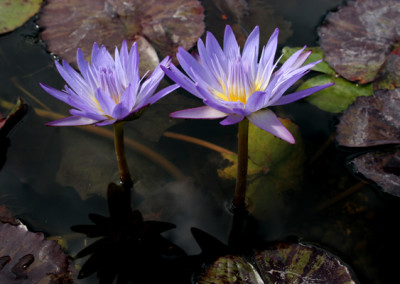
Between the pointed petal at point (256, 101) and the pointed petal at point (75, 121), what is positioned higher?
the pointed petal at point (256, 101)

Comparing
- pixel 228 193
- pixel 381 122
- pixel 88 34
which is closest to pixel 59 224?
pixel 228 193

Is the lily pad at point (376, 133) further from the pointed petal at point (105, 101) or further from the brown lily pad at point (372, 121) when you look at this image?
the pointed petal at point (105, 101)

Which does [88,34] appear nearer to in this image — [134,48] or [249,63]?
[134,48]

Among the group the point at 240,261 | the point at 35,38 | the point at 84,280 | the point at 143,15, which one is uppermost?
the point at 143,15

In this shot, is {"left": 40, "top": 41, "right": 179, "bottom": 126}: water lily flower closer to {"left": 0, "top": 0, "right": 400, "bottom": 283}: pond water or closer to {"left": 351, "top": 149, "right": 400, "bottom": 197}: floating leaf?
{"left": 0, "top": 0, "right": 400, "bottom": 283}: pond water

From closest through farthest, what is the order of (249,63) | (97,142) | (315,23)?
(249,63), (97,142), (315,23)

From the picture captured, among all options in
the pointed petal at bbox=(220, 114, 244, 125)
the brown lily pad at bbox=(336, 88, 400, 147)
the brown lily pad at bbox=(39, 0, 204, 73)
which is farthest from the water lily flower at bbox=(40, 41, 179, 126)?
the brown lily pad at bbox=(336, 88, 400, 147)

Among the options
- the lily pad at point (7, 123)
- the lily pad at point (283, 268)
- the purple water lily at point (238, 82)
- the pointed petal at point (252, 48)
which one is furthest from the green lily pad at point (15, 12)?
the lily pad at point (283, 268)
